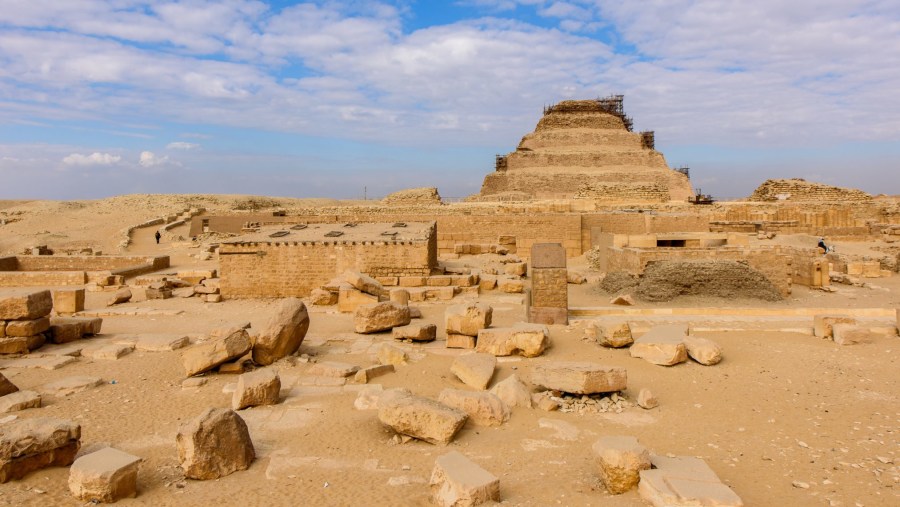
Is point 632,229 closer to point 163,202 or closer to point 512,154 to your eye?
point 512,154

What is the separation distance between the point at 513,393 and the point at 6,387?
556 cm

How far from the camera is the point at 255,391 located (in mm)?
5770

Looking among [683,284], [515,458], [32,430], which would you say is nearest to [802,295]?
[683,284]

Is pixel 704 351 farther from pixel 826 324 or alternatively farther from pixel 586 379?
pixel 826 324

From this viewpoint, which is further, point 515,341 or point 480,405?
point 515,341

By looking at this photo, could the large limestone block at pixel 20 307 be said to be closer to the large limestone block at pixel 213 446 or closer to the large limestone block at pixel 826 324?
the large limestone block at pixel 213 446

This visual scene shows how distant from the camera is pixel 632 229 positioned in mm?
20859

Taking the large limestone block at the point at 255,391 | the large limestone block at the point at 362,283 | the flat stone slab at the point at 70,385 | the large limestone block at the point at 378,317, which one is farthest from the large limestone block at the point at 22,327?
the large limestone block at the point at 362,283

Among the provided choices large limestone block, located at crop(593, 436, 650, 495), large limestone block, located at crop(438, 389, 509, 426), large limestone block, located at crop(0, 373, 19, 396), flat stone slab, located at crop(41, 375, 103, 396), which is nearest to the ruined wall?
flat stone slab, located at crop(41, 375, 103, 396)

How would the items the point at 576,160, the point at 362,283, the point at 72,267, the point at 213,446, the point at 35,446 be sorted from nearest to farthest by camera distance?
the point at 35,446, the point at 213,446, the point at 362,283, the point at 72,267, the point at 576,160

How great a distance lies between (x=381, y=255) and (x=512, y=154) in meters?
40.1

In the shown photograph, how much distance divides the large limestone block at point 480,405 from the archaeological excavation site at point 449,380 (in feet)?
0.07

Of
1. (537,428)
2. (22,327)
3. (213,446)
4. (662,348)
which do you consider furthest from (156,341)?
(662,348)

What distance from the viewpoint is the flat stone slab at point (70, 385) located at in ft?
20.6
